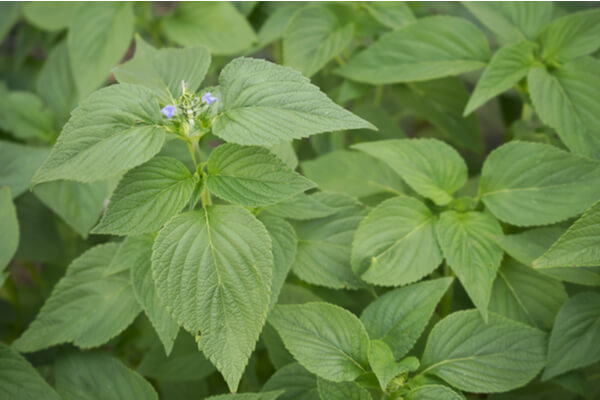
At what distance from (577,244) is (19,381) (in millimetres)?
897

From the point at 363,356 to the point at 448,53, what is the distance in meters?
0.71

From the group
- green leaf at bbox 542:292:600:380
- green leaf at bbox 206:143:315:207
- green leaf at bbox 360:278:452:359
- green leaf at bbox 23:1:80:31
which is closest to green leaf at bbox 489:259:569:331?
green leaf at bbox 542:292:600:380

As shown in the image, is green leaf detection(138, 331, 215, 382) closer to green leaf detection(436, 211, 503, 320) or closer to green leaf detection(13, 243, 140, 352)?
green leaf detection(13, 243, 140, 352)

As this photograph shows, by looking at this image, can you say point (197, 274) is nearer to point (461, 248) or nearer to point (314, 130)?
point (314, 130)

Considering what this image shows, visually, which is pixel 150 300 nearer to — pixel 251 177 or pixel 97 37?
pixel 251 177

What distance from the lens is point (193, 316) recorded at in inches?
28.5

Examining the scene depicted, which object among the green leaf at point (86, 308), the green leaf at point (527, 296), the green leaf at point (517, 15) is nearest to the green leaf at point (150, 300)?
the green leaf at point (86, 308)

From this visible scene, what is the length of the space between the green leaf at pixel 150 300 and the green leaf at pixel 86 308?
0.10 meters

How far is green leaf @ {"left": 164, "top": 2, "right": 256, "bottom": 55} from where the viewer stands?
1366 mm

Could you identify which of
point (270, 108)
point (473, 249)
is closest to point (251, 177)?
point (270, 108)

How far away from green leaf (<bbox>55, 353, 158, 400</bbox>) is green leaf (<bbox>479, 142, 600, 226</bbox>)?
0.70 m

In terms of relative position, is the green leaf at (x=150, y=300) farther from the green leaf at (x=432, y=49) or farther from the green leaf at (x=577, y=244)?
the green leaf at (x=432, y=49)

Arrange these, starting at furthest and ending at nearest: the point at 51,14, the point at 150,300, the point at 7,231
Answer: the point at 51,14, the point at 7,231, the point at 150,300

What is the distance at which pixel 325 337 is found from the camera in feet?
2.80
